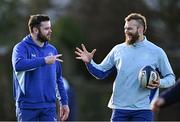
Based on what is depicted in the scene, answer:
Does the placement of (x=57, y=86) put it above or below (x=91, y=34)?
below

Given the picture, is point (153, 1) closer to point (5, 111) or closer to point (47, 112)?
point (5, 111)

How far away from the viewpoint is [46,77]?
10.8 m

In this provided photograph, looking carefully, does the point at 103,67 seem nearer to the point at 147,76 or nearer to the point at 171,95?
the point at 147,76

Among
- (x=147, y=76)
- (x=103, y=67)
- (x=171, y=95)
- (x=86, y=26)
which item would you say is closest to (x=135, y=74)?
(x=147, y=76)

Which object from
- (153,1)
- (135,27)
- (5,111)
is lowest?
(5,111)

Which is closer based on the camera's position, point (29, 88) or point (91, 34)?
point (29, 88)

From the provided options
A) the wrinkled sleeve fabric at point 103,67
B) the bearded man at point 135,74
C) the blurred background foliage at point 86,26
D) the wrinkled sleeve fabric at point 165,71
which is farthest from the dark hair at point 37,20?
the blurred background foliage at point 86,26

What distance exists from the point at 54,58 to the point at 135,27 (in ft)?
3.80

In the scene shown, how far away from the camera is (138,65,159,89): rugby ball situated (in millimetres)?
10284

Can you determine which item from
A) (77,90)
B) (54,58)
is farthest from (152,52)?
(77,90)

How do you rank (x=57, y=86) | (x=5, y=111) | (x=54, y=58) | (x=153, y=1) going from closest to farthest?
(x=54, y=58) → (x=57, y=86) → (x=5, y=111) → (x=153, y=1)

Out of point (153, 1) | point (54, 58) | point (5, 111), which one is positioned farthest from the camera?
point (153, 1)

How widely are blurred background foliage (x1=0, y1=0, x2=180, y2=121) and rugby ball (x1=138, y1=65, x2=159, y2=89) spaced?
46.2 feet

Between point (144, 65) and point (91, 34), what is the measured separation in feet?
55.6
